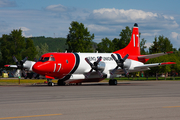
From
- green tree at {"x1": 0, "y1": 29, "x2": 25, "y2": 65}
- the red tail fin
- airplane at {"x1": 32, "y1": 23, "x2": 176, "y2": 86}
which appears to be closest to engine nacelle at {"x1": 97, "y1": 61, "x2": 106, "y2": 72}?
airplane at {"x1": 32, "y1": 23, "x2": 176, "y2": 86}

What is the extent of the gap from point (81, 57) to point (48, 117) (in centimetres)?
2800

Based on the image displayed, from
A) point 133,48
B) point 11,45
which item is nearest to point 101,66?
point 133,48

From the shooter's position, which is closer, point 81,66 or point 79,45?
point 81,66

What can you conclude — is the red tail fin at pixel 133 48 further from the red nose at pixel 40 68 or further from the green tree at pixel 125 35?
the green tree at pixel 125 35

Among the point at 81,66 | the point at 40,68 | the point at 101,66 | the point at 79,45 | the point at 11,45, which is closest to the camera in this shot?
the point at 40,68

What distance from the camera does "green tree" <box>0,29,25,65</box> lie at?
100m

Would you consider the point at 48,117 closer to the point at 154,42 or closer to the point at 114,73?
the point at 114,73

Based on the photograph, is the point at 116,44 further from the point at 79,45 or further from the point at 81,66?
A: the point at 81,66

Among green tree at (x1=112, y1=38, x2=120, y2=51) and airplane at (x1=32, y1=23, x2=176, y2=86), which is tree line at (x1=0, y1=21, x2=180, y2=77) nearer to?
green tree at (x1=112, y1=38, x2=120, y2=51)

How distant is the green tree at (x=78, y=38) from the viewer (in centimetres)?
8825

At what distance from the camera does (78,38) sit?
90.1 m

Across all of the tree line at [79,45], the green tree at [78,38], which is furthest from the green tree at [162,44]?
the green tree at [78,38]

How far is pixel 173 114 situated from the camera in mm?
11070

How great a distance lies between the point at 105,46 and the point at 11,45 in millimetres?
37340
